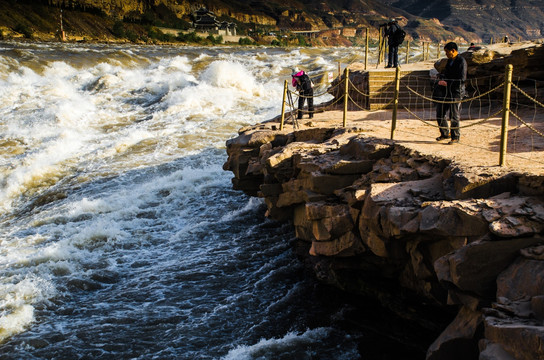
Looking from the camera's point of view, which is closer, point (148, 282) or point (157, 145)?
point (148, 282)

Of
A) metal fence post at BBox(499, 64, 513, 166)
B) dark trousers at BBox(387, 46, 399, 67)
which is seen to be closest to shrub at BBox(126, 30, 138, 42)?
dark trousers at BBox(387, 46, 399, 67)

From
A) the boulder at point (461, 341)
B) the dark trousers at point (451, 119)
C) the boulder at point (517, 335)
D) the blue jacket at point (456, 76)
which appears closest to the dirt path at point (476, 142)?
the dark trousers at point (451, 119)

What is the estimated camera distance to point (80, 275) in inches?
331

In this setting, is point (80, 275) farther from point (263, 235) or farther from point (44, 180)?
point (44, 180)

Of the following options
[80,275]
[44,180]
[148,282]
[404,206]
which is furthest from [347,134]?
[44,180]

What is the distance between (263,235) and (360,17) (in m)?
174

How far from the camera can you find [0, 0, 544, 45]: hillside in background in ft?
220

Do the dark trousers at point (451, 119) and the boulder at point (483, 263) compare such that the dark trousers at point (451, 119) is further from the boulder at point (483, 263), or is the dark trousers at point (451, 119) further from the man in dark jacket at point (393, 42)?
the man in dark jacket at point (393, 42)

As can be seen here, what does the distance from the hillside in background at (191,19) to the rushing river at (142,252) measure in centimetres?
1305

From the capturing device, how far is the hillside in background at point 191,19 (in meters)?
67.1

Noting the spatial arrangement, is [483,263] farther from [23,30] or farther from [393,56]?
[23,30]

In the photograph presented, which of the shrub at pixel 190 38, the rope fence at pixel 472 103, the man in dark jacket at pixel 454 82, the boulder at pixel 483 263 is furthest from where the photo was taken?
the shrub at pixel 190 38

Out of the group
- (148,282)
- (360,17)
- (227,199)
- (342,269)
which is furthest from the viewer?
(360,17)

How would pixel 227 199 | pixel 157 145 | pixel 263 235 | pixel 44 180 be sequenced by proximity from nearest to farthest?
pixel 263 235 → pixel 227 199 → pixel 44 180 → pixel 157 145
